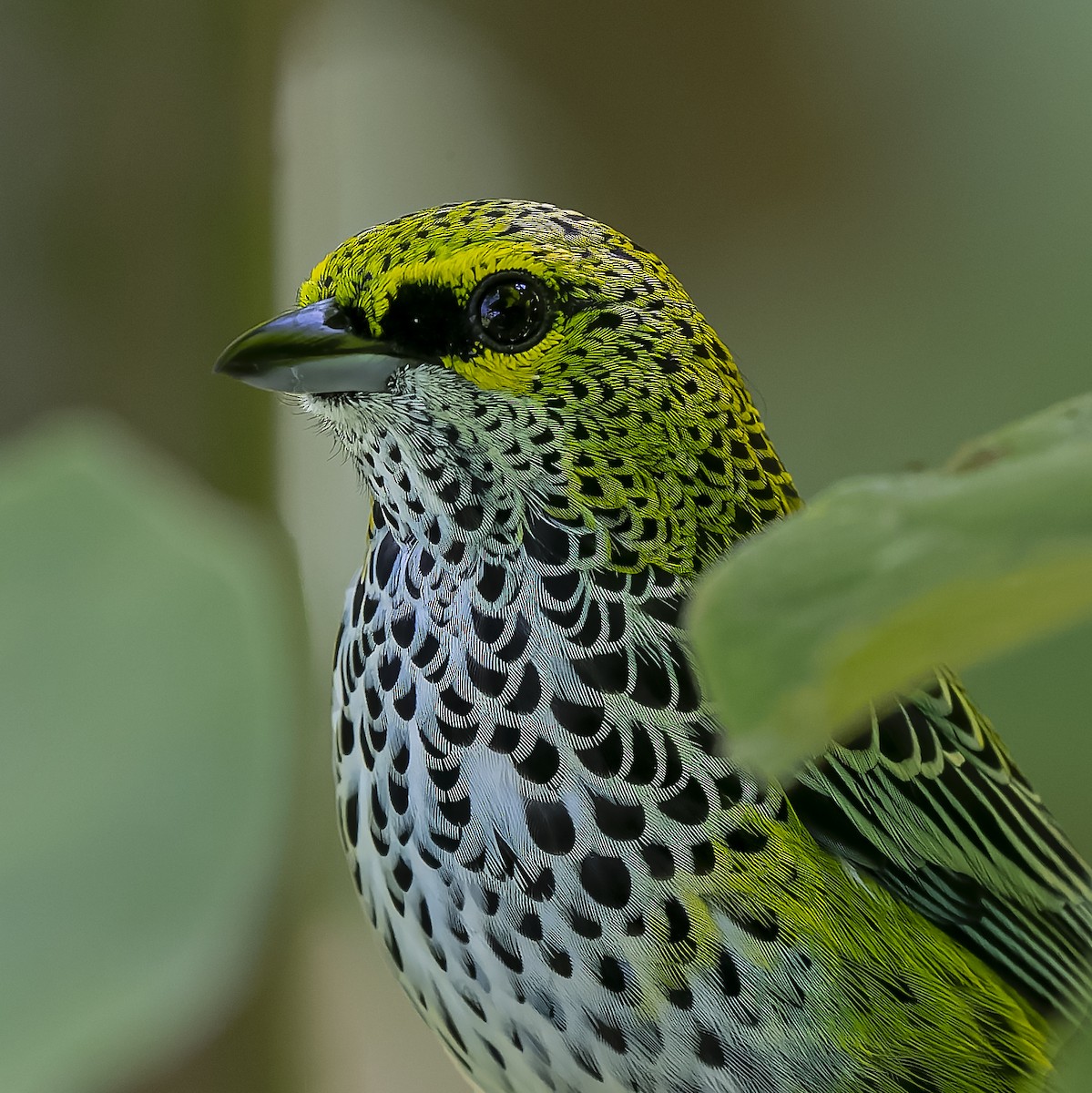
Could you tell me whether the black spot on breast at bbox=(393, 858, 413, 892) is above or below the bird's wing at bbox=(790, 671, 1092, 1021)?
above

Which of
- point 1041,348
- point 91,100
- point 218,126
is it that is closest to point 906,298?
point 1041,348

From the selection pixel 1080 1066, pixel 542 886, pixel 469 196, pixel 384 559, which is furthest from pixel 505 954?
pixel 469 196

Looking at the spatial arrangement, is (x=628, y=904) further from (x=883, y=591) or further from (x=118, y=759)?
(x=883, y=591)

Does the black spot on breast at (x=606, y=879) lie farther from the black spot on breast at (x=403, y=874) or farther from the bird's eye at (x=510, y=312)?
the bird's eye at (x=510, y=312)

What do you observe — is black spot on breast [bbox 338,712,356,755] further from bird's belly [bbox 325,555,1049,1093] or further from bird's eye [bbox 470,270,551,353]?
bird's eye [bbox 470,270,551,353]

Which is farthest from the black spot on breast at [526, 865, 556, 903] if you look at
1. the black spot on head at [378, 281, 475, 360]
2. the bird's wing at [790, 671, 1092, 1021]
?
the black spot on head at [378, 281, 475, 360]

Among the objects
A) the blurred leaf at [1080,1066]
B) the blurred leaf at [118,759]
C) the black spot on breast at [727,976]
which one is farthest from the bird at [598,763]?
the blurred leaf at [1080,1066]

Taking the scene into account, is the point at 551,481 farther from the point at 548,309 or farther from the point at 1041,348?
the point at 1041,348
